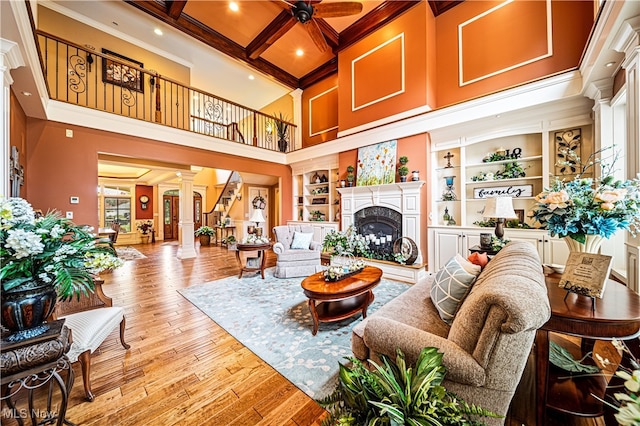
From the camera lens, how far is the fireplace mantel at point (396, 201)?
14.5ft

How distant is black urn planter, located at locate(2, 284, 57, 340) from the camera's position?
3.74 ft

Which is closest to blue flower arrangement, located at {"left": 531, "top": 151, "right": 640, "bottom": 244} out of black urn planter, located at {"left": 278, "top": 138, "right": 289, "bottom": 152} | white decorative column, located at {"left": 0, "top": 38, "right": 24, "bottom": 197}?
white decorative column, located at {"left": 0, "top": 38, "right": 24, "bottom": 197}

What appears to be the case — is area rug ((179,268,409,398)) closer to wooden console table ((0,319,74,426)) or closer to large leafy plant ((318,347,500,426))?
large leafy plant ((318,347,500,426))

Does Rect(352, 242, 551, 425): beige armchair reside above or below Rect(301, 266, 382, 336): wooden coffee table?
above

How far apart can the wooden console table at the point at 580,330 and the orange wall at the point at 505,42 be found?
3.73 meters

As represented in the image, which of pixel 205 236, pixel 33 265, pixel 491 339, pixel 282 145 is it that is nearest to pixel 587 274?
pixel 491 339

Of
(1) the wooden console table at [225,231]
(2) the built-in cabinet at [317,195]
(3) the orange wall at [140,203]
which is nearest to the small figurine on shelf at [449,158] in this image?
(2) the built-in cabinet at [317,195]

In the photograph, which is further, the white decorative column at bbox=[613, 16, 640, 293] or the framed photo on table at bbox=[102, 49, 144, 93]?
the framed photo on table at bbox=[102, 49, 144, 93]

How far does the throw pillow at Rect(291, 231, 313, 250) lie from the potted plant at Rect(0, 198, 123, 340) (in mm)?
3497

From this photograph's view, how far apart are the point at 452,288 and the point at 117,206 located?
12222 millimetres

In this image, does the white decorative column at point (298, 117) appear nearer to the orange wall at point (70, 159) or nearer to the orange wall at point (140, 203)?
the orange wall at point (70, 159)

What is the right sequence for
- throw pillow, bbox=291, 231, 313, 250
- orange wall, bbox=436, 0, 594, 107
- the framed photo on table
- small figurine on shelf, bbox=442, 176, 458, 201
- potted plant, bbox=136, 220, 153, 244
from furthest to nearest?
potted plant, bbox=136, 220, 153, 244 → the framed photo on table → throw pillow, bbox=291, 231, 313, 250 → small figurine on shelf, bbox=442, 176, 458, 201 → orange wall, bbox=436, 0, 594, 107

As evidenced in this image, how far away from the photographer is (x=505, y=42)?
12.7 ft

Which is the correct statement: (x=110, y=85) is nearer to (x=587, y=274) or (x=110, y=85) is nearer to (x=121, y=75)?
(x=121, y=75)
